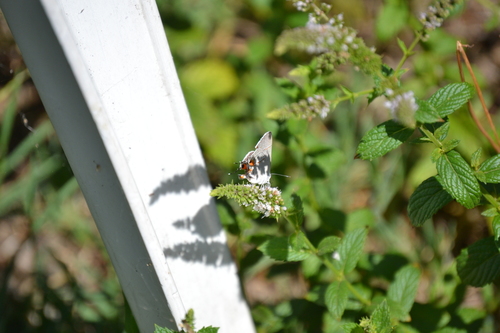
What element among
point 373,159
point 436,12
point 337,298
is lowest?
point 337,298

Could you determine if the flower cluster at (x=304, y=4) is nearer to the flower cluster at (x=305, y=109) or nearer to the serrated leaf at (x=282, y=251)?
A: the flower cluster at (x=305, y=109)

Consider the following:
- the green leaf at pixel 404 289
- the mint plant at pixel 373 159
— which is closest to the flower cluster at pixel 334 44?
the mint plant at pixel 373 159

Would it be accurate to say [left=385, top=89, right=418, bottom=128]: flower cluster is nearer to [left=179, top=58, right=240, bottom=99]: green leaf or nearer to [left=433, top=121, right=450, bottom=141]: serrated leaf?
[left=433, top=121, right=450, bottom=141]: serrated leaf

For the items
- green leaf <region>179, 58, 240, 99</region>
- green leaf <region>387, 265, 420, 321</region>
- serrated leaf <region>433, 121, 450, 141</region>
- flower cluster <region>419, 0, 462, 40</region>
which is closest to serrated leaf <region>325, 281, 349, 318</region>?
green leaf <region>387, 265, 420, 321</region>

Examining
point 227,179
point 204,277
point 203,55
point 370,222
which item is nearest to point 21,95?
point 203,55

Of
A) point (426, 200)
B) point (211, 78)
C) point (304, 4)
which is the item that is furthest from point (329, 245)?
point (211, 78)

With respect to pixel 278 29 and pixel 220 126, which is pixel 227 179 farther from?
pixel 278 29

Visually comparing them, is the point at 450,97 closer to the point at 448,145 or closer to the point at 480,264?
the point at 448,145
